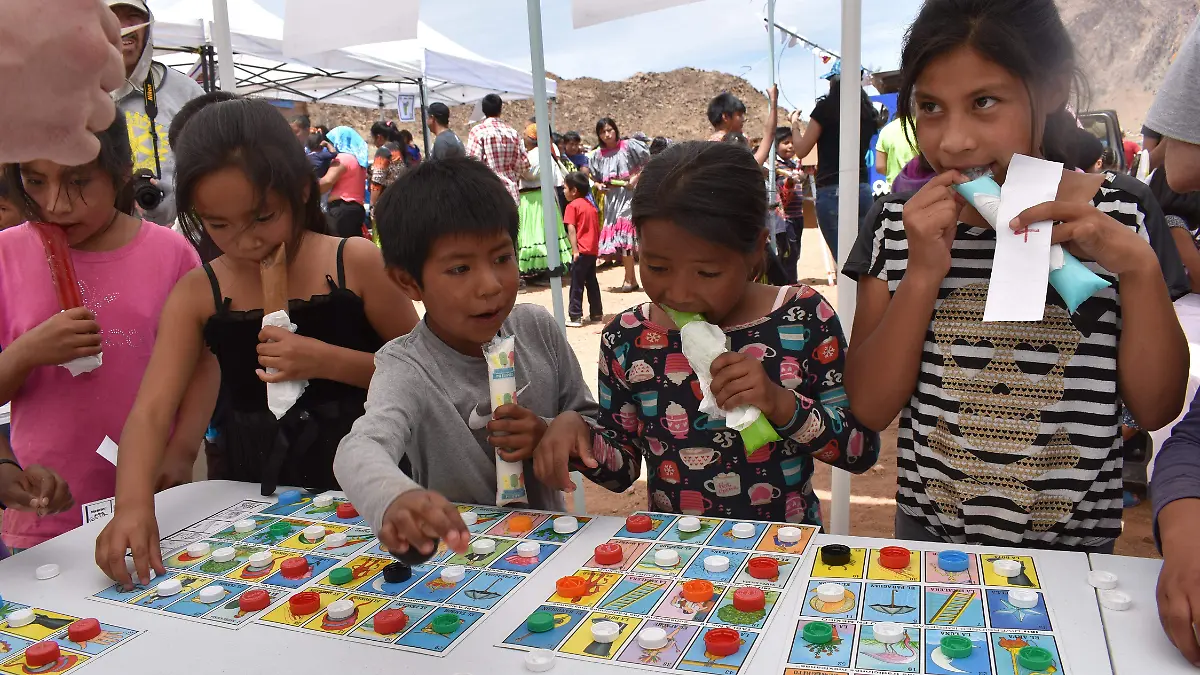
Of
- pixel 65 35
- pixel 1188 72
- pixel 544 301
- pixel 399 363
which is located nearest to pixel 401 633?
pixel 399 363

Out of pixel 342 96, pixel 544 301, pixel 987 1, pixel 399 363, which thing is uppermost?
pixel 342 96

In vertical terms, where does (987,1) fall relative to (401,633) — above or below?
above

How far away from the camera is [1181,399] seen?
4.41ft

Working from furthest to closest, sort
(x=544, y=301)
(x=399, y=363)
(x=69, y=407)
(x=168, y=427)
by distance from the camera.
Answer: (x=544, y=301) < (x=69, y=407) < (x=168, y=427) < (x=399, y=363)

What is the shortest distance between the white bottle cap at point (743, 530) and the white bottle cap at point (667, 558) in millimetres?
126

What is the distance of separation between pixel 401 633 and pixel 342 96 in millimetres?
13456

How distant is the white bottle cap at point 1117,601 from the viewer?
1034 millimetres

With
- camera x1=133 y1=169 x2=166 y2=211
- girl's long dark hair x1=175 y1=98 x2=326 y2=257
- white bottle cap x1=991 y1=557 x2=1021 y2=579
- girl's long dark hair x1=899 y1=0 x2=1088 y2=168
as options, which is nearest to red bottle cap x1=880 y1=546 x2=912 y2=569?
white bottle cap x1=991 y1=557 x2=1021 y2=579

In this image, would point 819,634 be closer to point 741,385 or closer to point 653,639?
point 653,639

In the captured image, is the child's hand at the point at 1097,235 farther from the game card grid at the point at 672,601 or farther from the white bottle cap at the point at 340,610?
the white bottle cap at the point at 340,610

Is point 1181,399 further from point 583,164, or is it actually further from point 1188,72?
A: point 583,164

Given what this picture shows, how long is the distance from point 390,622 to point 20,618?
57cm

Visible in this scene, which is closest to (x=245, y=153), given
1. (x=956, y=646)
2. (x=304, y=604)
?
(x=304, y=604)

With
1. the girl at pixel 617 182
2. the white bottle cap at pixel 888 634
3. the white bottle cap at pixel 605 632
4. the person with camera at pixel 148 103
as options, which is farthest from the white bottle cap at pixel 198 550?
the girl at pixel 617 182
